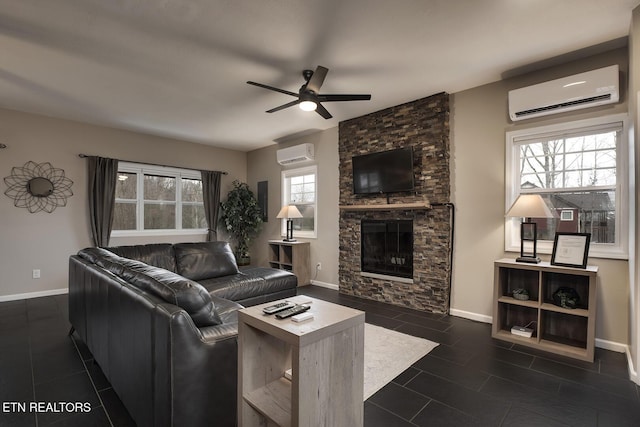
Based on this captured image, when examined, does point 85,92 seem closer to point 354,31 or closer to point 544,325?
point 354,31

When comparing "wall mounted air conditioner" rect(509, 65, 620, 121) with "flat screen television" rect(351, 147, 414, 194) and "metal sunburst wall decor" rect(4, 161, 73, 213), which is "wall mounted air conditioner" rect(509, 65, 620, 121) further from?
"metal sunburst wall decor" rect(4, 161, 73, 213)

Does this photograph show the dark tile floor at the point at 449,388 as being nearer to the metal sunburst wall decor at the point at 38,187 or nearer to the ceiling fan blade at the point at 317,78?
the metal sunburst wall decor at the point at 38,187

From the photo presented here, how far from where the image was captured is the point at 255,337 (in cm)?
138

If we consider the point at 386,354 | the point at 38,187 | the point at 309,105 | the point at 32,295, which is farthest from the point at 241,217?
the point at 386,354

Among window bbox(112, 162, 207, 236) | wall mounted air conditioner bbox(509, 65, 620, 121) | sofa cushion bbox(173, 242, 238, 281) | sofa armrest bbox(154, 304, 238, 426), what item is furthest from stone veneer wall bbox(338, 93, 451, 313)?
window bbox(112, 162, 207, 236)

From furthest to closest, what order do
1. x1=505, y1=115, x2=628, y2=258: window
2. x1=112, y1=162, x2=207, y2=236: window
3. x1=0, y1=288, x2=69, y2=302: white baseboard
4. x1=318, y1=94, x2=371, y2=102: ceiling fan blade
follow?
x1=112, y1=162, x2=207, y2=236: window → x1=0, y1=288, x2=69, y2=302: white baseboard → x1=318, y1=94, x2=371, y2=102: ceiling fan blade → x1=505, y1=115, x2=628, y2=258: window

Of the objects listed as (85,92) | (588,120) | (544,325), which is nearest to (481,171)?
(588,120)

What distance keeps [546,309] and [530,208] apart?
96 centimetres

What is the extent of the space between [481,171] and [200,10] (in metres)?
3.25

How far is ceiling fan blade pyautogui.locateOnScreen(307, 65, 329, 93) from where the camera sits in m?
2.84

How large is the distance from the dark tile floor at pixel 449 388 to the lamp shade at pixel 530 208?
1.25 meters

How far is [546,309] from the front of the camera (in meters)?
2.86

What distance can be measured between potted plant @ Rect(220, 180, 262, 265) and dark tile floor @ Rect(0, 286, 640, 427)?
139 inches

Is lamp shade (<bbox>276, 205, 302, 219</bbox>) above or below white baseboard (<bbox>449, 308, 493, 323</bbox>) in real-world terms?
above
